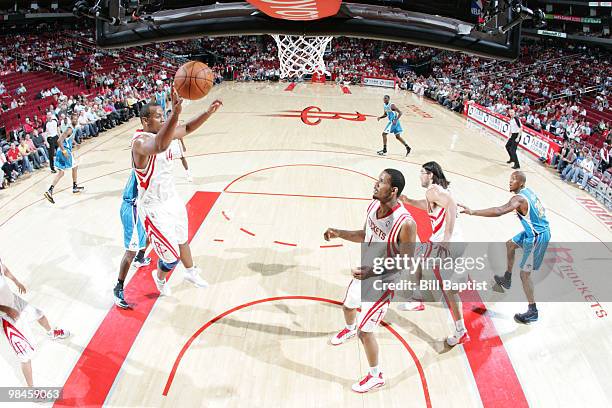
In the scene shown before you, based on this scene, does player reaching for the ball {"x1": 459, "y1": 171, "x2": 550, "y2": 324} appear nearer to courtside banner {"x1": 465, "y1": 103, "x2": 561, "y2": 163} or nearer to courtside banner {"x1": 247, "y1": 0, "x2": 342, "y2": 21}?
courtside banner {"x1": 247, "y1": 0, "x2": 342, "y2": 21}

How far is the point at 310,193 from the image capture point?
8.12 meters

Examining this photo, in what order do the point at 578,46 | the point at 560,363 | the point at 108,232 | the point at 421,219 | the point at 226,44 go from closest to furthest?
the point at 560,363, the point at 108,232, the point at 421,219, the point at 578,46, the point at 226,44

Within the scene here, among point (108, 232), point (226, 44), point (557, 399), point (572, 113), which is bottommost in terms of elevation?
point (557, 399)

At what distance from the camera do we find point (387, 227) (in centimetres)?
329

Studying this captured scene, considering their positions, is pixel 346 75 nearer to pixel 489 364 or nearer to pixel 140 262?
pixel 140 262

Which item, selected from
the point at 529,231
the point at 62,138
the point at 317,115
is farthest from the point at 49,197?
the point at 317,115

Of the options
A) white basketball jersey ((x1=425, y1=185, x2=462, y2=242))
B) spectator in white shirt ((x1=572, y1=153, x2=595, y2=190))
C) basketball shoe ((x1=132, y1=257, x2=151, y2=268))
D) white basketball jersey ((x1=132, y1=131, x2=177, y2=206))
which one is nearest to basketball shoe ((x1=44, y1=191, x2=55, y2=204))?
basketball shoe ((x1=132, y1=257, x2=151, y2=268))

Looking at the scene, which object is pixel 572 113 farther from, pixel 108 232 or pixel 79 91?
pixel 79 91

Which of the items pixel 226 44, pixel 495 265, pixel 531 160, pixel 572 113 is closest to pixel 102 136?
pixel 495 265

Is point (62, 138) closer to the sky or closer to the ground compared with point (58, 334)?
closer to the sky

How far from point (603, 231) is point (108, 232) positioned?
27.0 feet

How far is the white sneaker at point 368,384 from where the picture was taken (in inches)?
143

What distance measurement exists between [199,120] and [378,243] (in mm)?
1844

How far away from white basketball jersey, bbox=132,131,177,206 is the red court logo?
10.3 meters
